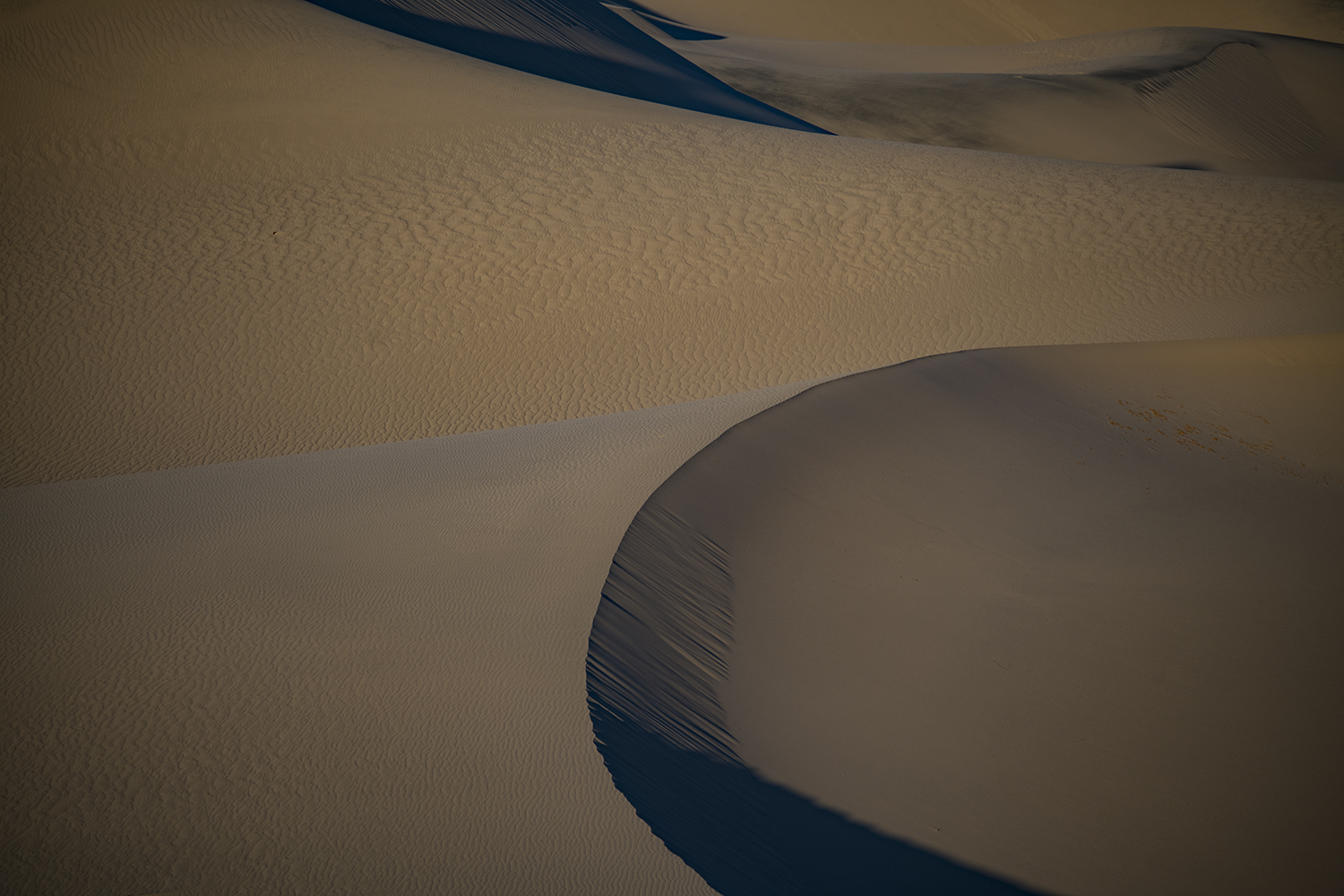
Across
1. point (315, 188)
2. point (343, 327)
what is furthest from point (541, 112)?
point (343, 327)

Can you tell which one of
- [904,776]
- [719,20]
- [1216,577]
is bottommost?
[904,776]

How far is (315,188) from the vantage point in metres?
9.36

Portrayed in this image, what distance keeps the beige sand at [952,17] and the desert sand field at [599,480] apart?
19.5 meters

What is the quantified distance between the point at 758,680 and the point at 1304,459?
5002 mm

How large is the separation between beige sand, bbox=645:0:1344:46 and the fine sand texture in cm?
2984

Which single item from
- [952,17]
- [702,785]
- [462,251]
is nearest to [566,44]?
[462,251]

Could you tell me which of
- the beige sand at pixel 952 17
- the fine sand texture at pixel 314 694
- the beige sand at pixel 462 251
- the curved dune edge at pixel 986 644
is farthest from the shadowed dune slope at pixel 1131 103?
the fine sand texture at pixel 314 694

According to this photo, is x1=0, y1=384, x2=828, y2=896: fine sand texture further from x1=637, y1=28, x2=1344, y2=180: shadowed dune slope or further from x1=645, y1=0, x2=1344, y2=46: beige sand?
x1=645, y1=0, x2=1344, y2=46: beige sand

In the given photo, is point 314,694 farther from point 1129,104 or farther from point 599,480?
point 1129,104

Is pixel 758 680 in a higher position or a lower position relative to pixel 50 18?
lower

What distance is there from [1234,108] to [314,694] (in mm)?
21132

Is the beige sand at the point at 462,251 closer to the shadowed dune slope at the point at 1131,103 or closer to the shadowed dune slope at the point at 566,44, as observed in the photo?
the shadowed dune slope at the point at 566,44

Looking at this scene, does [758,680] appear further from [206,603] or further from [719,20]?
[719,20]

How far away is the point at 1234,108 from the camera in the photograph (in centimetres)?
1792
